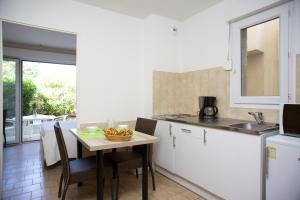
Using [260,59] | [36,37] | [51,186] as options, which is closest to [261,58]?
[260,59]

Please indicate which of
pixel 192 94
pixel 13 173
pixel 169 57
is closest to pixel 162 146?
pixel 192 94

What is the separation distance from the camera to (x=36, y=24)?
2.12 meters

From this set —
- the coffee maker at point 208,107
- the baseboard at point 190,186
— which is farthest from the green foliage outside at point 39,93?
the coffee maker at point 208,107

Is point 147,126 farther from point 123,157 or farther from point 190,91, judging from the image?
point 190,91

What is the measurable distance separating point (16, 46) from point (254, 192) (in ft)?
17.2

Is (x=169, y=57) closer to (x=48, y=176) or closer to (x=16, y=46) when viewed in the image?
(x=48, y=176)

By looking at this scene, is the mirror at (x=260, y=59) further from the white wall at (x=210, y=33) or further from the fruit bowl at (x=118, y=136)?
the fruit bowl at (x=118, y=136)

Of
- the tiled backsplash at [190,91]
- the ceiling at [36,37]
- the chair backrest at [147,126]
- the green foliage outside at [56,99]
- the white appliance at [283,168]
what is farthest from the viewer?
the green foliage outside at [56,99]

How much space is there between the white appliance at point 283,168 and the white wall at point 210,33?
1.30 metres

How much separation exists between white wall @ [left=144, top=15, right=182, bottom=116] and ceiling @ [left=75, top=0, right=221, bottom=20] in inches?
6.0

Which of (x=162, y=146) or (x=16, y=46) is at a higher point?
(x=16, y=46)

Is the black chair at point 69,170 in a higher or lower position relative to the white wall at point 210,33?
lower

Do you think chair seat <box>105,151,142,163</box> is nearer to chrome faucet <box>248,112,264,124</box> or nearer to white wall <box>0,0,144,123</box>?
white wall <box>0,0,144,123</box>

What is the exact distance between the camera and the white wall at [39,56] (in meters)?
4.10
